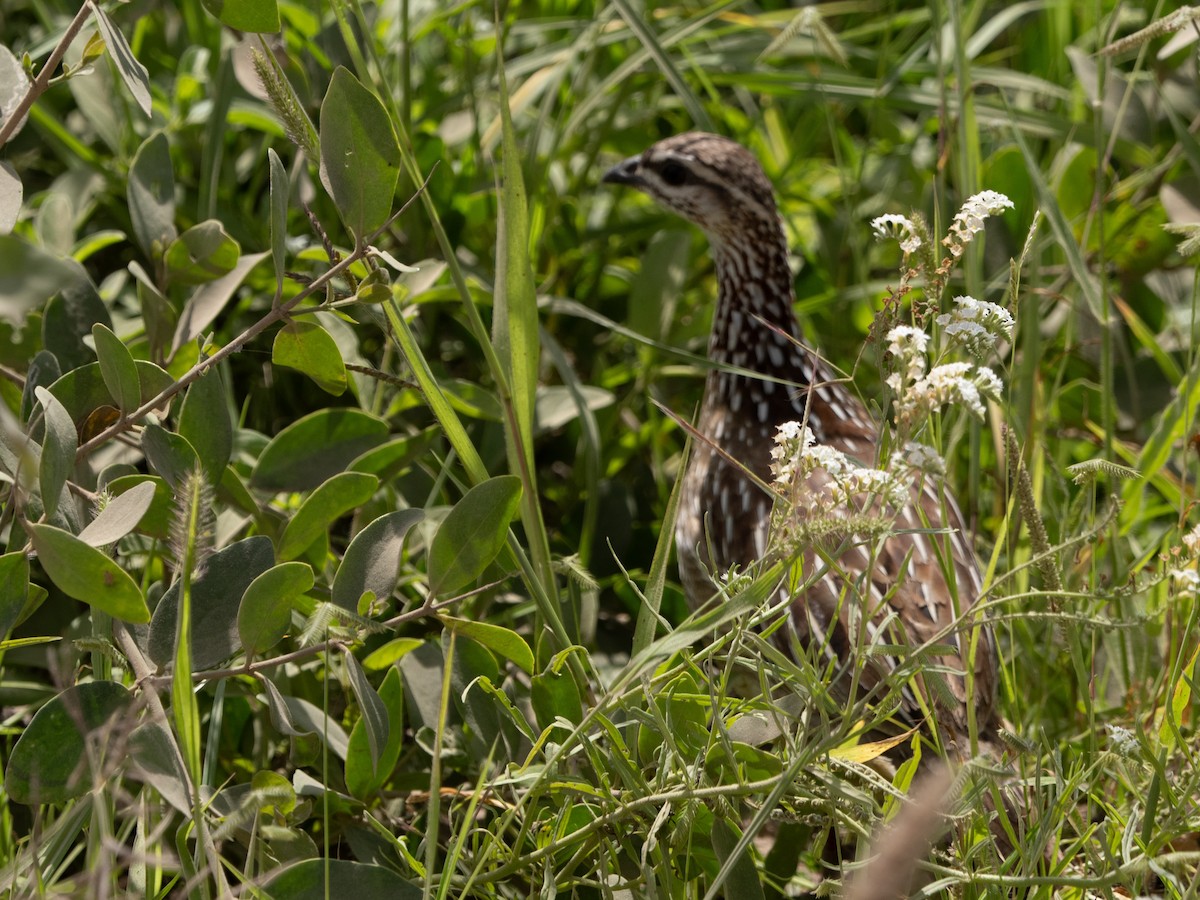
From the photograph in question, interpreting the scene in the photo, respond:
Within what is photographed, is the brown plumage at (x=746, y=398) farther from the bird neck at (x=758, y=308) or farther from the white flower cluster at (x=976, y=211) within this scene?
the white flower cluster at (x=976, y=211)

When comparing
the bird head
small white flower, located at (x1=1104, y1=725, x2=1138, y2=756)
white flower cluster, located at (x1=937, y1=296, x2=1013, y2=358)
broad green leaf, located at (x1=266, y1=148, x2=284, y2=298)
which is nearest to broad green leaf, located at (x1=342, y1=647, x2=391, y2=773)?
broad green leaf, located at (x1=266, y1=148, x2=284, y2=298)

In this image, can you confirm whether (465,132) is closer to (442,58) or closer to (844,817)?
(442,58)

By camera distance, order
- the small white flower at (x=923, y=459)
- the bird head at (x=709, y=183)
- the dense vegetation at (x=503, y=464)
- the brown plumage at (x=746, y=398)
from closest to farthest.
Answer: the small white flower at (x=923, y=459) < the dense vegetation at (x=503, y=464) < the brown plumage at (x=746, y=398) < the bird head at (x=709, y=183)

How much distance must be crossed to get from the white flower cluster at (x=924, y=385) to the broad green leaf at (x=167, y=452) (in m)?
1.00

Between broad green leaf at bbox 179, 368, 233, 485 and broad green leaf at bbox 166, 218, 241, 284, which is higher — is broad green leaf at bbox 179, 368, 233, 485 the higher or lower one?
the lower one

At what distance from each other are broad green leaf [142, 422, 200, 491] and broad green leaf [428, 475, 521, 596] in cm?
38

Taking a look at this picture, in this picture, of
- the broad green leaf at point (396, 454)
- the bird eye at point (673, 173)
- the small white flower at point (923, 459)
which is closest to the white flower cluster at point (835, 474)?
the small white flower at point (923, 459)

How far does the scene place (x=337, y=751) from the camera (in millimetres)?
2176

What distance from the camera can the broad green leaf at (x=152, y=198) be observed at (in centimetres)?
254

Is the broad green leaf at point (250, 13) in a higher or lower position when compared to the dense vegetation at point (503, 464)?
higher

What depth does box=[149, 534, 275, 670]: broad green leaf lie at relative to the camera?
1.90 m

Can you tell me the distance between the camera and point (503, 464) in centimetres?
310

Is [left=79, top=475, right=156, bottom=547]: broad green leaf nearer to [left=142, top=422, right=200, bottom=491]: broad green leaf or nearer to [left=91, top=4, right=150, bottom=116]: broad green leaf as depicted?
[left=142, top=422, right=200, bottom=491]: broad green leaf

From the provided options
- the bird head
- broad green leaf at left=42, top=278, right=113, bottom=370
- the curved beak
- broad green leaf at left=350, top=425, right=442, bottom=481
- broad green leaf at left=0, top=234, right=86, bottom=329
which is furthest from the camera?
the curved beak
